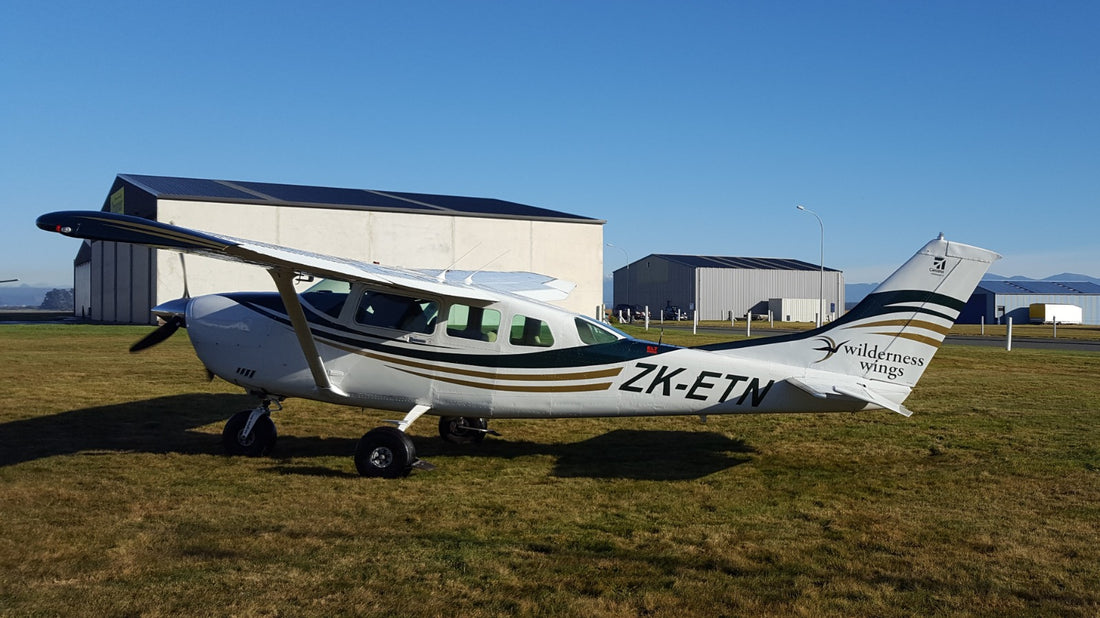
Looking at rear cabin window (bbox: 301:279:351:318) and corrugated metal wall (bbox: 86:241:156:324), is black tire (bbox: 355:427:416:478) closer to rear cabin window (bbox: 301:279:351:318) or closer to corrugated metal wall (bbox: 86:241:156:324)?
rear cabin window (bbox: 301:279:351:318)

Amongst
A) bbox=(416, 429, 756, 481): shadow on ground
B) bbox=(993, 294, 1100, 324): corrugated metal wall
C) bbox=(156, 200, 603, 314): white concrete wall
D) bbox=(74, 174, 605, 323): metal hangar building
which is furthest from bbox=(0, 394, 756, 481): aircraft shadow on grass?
bbox=(993, 294, 1100, 324): corrugated metal wall

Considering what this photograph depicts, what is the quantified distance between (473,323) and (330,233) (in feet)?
111

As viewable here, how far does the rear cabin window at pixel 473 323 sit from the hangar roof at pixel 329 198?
33132mm

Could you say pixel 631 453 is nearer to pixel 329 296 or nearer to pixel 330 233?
pixel 329 296

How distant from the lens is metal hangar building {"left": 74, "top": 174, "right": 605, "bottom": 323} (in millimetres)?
39062

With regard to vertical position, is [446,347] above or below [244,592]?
above

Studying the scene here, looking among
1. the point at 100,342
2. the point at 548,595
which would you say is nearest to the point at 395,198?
the point at 100,342

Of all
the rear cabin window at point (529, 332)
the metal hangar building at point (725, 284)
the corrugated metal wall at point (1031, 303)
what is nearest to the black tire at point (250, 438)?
the rear cabin window at point (529, 332)

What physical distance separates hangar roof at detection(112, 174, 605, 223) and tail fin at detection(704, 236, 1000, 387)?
35.7 m

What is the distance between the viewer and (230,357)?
33.8ft

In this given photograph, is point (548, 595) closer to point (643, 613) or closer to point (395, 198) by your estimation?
point (643, 613)

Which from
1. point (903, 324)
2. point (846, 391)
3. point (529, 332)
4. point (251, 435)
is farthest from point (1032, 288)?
point (251, 435)

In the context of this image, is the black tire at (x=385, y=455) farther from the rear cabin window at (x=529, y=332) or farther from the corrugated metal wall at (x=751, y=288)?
the corrugated metal wall at (x=751, y=288)

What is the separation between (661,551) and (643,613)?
4.50ft
